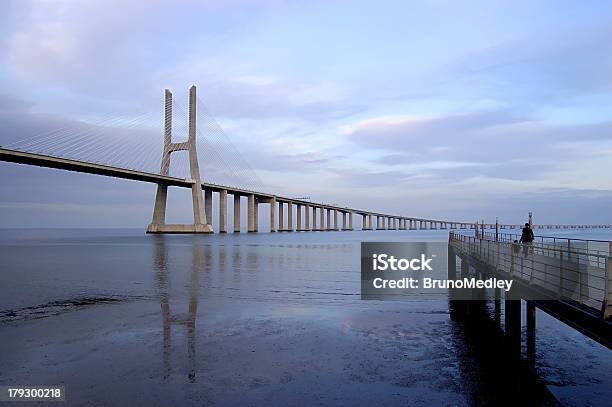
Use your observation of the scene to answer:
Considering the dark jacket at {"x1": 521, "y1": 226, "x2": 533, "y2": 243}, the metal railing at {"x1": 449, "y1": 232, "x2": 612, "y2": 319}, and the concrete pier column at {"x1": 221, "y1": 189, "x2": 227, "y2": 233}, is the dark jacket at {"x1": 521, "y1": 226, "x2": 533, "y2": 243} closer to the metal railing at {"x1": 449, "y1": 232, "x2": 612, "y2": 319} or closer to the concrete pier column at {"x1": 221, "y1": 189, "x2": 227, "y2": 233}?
the metal railing at {"x1": 449, "y1": 232, "x2": 612, "y2": 319}

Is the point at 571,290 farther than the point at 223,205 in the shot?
No

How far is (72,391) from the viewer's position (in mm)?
9344

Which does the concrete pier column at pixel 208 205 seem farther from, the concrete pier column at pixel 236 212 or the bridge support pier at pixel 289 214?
the bridge support pier at pixel 289 214

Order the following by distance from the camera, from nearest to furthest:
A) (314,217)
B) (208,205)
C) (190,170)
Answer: (190,170)
(208,205)
(314,217)

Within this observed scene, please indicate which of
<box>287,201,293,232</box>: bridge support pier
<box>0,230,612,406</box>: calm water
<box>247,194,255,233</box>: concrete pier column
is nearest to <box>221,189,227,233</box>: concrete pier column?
<box>247,194,255,233</box>: concrete pier column

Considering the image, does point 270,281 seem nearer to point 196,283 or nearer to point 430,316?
point 196,283

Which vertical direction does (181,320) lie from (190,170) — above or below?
below

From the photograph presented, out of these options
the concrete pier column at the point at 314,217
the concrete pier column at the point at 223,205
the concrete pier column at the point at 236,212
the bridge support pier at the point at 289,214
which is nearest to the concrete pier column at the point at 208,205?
the concrete pier column at the point at 223,205

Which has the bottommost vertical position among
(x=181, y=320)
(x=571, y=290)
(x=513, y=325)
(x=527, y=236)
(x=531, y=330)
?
(x=181, y=320)

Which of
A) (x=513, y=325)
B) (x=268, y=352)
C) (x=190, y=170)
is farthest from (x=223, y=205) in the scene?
(x=513, y=325)

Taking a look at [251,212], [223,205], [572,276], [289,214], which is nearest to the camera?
[572,276]

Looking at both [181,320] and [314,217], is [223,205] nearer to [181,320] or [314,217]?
[314,217]

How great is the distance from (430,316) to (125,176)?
218ft

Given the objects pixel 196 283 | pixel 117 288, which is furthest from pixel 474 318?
Answer: pixel 117 288
